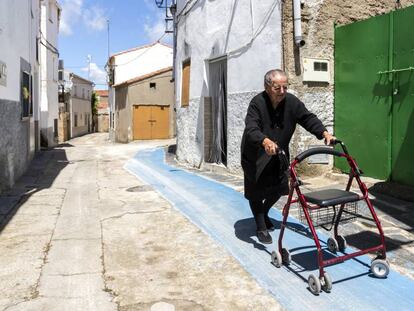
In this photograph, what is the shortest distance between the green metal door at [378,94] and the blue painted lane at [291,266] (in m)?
2.10

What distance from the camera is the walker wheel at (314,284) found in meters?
3.36

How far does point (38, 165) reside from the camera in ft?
40.3

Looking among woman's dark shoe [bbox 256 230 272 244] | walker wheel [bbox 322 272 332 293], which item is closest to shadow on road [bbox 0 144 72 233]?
woman's dark shoe [bbox 256 230 272 244]

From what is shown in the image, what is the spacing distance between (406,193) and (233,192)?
8.65ft

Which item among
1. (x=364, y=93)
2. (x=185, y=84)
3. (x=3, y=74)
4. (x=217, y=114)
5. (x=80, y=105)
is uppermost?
(x=80, y=105)

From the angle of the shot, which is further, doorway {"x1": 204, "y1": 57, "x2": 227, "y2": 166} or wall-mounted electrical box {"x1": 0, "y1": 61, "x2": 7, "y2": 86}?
doorway {"x1": 204, "y1": 57, "x2": 227, "y2": 166}

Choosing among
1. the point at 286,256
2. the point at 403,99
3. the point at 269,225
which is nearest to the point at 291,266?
the point at 286,256

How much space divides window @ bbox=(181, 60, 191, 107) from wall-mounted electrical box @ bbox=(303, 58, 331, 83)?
15.4 feet

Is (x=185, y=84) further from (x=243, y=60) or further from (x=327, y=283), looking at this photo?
(x=327, y=283)

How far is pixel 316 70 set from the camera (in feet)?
25.0

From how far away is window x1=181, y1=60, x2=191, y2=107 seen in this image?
11789mm

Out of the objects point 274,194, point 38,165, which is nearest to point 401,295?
point 274,194

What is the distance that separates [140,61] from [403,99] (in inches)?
1090

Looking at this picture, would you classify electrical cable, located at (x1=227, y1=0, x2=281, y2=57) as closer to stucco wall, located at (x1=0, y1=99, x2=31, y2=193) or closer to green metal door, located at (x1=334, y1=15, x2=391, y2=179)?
green metal door, located at (x1=334, y1=15, x2=391, y2=179)
